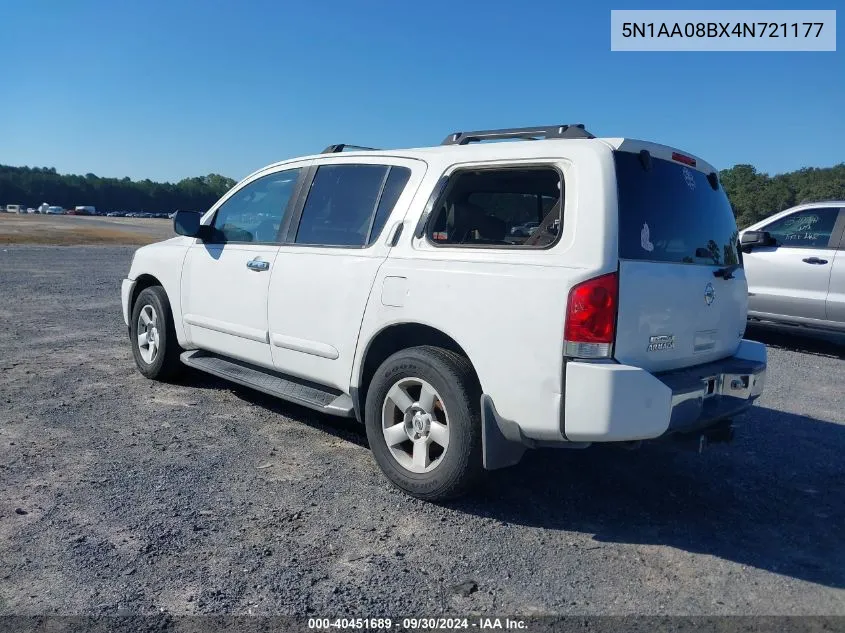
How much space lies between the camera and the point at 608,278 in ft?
10.8

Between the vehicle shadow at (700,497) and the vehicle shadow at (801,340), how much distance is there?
4.12m

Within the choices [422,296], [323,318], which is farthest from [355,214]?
[422,296]

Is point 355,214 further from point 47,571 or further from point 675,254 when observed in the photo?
point 47,571

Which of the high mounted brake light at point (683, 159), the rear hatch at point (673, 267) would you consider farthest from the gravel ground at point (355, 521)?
the high mounted brake light at point (683, 159)

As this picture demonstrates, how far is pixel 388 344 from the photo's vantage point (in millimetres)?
4254

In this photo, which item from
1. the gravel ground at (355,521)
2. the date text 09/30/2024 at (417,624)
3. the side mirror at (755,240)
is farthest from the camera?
the side mirror at (755,240)

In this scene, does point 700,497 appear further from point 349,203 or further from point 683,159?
point 349,203

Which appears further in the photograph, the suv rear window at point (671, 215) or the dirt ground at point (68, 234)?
the dirt ground at point (68, 234)

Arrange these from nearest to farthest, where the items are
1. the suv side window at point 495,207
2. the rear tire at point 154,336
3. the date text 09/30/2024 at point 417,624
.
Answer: the date text 09/30/2024 at point 417,624 < the suv side window at point 495,207 < the rear tire at point 154,336

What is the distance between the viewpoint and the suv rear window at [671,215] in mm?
3510

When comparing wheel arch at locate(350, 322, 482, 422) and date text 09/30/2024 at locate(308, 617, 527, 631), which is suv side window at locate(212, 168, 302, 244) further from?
date text 09/30/2024 at locate(308, 617, 527, 631)

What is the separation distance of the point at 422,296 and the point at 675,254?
52.8 inches

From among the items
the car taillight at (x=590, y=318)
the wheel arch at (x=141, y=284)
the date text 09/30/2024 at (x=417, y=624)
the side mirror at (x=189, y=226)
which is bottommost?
the date text 09/30/2024 at (x=417, y=624)

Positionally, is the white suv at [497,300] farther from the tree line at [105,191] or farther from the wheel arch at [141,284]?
the tree line at [105,191]
